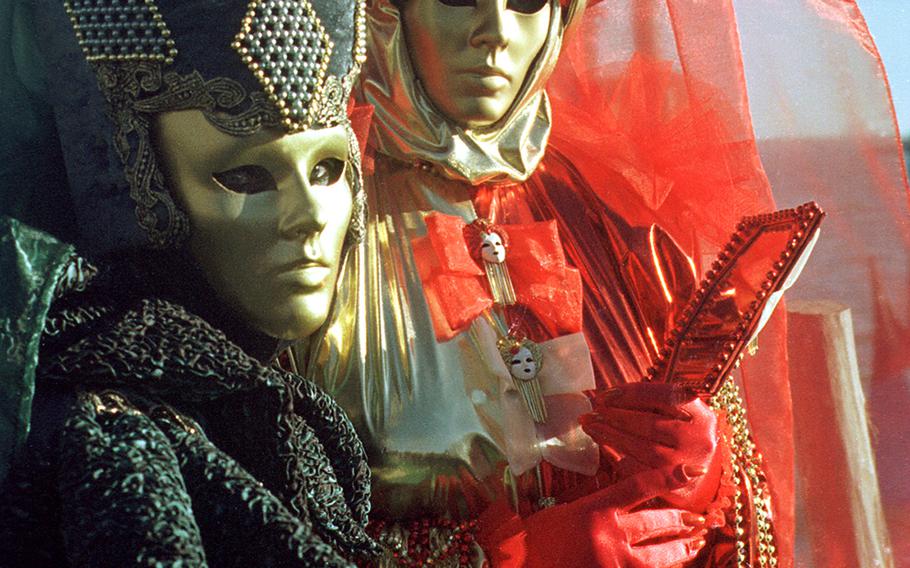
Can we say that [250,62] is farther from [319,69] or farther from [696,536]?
[696,536]

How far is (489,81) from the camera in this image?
1763 mm

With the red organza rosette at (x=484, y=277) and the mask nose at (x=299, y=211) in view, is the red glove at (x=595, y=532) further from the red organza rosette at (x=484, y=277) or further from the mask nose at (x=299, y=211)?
the mask nose at (x=299, y=211)

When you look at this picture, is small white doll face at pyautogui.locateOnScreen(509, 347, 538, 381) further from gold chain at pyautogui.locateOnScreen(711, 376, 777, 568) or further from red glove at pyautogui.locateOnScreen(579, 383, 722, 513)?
gold chain at pyautogui.locateOnScreen(711, 376, 777, 568)

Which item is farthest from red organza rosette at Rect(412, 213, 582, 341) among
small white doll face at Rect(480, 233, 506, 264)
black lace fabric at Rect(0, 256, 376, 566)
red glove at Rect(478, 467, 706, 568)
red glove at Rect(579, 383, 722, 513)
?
black lace fabric at Rect(0, 256, 376, 566)

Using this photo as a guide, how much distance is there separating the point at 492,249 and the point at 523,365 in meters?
0.18

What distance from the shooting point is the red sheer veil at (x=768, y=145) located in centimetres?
192

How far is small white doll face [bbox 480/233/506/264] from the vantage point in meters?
1.78

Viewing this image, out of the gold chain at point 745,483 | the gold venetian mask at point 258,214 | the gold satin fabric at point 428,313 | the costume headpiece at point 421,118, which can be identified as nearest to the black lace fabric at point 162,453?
the gold venetian mask at point 258,214

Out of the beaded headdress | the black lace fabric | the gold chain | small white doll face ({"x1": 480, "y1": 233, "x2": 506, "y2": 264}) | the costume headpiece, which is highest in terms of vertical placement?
the costume headpiece

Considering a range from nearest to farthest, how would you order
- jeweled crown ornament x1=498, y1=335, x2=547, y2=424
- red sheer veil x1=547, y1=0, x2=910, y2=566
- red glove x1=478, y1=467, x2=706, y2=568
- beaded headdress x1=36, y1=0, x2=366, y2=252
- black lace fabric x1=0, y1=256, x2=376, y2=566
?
black lace fabric x1=0, y1=256, x2=376, y2=566
beaded headdress x1=36, y1=0, x2=366, y2=252
red glove x1=478, y1=467, x2=706, y2=568
jeweled crown ornament x1=498, y1=335, x2=547, y2=424
red sheer veil x1=547, y1=0, x2=910, y2=566

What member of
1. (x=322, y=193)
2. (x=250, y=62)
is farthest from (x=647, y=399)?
(x=250, y=62)

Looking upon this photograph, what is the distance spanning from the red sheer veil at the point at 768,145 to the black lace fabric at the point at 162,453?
0.84 meters

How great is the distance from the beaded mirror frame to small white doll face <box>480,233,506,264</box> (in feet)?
0.85

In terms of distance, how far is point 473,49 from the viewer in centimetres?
174
